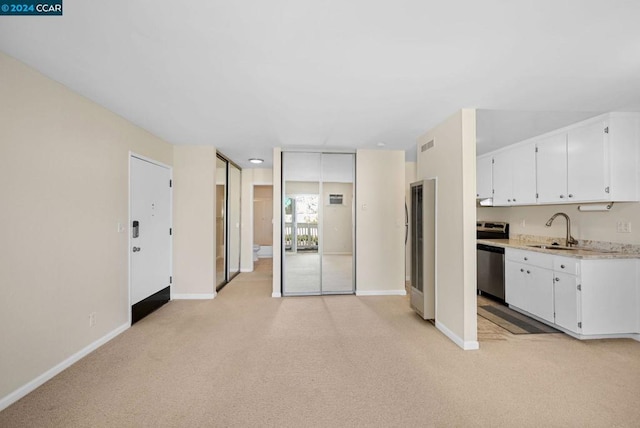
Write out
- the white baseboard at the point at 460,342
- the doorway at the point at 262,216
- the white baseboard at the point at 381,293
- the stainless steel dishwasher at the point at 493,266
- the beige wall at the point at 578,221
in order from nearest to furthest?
the white baseboard at the point at 460,342, the beige wall at the point at 578,221, the stainless steel dishwasher at the point at 493,266, the white baseboard at the point at 381,293, the doorway at the point at 262,216

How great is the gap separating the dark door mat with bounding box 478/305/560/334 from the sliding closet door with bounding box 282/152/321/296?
2579mm

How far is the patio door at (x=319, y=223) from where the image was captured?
4938mm

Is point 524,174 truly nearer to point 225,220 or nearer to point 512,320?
point 512,320

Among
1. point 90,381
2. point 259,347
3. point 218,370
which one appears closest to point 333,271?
point 259,347

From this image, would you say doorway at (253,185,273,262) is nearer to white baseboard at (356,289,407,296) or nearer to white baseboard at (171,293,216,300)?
white baseboard at (171,293,216,300)

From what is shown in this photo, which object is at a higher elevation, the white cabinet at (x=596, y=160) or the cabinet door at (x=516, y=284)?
the white cabinet at (x=596, y=160)

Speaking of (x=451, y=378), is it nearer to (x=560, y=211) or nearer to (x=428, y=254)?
(x=428, y=254)

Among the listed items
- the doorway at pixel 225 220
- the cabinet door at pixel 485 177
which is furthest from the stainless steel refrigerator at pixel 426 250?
the doorway at pixel 225 220

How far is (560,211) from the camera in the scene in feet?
13.4

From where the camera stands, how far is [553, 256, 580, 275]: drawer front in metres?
3.10

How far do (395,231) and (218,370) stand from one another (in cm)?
349

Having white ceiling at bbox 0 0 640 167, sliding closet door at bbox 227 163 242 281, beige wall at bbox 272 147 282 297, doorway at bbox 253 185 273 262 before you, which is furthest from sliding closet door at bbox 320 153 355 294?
doorway at bbox 253 185 273 262

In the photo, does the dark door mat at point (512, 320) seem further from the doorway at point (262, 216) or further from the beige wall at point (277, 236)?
the doorway at point (262, 216)

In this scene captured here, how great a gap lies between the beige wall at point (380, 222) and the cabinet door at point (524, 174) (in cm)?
167
